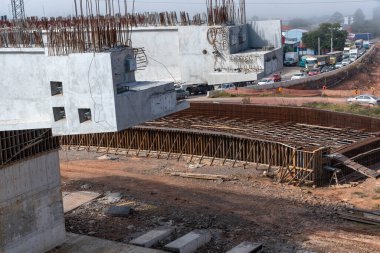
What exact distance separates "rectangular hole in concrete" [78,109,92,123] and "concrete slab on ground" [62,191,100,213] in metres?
11.3

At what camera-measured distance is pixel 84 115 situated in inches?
563

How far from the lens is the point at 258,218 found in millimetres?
23406

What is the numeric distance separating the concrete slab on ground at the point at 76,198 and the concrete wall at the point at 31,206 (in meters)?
5.01

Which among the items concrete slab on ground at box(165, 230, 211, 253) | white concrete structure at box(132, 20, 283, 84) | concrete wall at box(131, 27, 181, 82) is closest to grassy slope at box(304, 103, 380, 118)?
white concrete structure at box(132, 20, 283, 84)

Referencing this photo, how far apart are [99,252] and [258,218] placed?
7.25 metres

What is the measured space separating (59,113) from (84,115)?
0.91 m

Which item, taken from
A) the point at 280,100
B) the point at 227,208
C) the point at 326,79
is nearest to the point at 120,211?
the point at 227,208

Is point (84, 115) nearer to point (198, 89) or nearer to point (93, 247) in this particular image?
point (93, 247)

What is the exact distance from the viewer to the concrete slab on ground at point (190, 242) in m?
19.2

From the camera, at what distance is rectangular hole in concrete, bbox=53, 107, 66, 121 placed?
14734mm

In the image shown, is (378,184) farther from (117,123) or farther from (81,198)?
(117,123)

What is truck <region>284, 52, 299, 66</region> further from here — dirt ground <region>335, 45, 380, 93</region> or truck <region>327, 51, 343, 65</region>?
dirt ground <region>335, 45, 380, 93</region>

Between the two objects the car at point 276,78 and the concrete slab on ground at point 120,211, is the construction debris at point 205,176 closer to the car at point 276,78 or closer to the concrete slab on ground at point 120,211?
the concrete slab on ground at point 120,211

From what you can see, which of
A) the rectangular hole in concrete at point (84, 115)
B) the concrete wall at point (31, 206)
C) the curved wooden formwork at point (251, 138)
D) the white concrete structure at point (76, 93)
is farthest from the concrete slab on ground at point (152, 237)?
the curved wooden formwork at point (251, 138)
